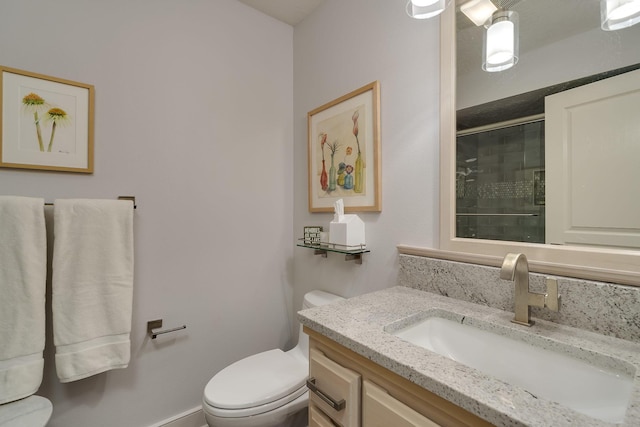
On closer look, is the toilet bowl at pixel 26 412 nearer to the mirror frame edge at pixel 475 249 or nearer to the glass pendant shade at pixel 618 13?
the mirror frame edge at pixel 475 249

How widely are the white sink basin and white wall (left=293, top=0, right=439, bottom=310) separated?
375 mm

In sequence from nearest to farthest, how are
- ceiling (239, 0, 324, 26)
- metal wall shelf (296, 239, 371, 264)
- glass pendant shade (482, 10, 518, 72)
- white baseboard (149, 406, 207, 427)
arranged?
glass pendant shade (482, 10, 518, 72) → metal wall shelf (296, 239, 371, 264) → white baseboard (149, 406, 207, 427) → ceiling (239, 0, 324, 26)

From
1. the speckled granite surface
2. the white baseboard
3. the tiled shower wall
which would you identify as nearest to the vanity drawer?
the speckled granite surface

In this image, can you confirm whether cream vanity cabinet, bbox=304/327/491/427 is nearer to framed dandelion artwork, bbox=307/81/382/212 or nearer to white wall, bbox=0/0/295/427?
framed dandelion artwork, bbox=307/81/382/212

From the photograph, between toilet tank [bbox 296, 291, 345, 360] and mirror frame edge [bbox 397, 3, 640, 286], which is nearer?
mirror frame edge [bbox 397, 3, 640, 286]

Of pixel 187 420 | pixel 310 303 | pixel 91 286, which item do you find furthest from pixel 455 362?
pixel 187 420

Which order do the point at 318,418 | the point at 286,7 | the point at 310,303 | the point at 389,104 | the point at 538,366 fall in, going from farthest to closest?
the point at 286,7
the point at 310,303
the point at 389,104
the point at 318,418
the point at 538,366

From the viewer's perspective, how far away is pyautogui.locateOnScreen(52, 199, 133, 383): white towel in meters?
1.10

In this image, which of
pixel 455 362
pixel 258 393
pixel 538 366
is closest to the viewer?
pixel 455 362

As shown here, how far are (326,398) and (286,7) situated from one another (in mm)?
2052

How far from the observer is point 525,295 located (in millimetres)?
751

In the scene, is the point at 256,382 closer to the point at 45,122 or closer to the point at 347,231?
the point at 347,231

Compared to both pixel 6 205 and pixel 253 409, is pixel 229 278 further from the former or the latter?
pixel 6 205

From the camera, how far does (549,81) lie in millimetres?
831
